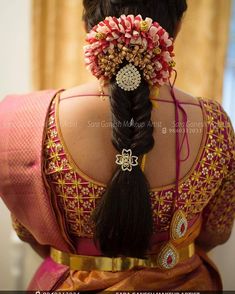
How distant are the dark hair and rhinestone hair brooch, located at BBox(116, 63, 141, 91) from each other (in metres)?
0.01

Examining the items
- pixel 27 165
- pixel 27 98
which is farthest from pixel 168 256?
pixel 27 98

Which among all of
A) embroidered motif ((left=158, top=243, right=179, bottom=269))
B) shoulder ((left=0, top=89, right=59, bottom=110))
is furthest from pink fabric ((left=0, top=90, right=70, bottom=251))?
embroidered motif ((left=158, top=243, right=179, bottom=269))

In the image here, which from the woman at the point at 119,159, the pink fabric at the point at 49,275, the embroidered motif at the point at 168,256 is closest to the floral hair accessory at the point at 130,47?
the woman at the point at 119,159

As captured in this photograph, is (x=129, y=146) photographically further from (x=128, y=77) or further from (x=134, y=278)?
(x=134, y=278)

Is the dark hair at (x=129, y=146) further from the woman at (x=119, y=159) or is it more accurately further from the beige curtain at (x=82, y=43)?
the beige curtain at (x=82, y=43)

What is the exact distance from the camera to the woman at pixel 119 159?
0.66 metres

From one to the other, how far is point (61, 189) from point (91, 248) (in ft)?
0.55

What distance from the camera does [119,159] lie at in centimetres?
67

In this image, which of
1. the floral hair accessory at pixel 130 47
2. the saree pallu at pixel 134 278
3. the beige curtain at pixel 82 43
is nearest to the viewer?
the floral hair accessory at pixel 130 47

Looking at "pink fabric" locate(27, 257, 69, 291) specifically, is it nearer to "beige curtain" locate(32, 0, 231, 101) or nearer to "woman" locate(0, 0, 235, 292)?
"woman" locate(0, 0, 235, 292)

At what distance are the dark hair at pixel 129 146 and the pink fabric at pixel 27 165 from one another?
0.12m

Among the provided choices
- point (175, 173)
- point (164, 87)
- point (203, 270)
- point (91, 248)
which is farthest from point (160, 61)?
point (203, 270)

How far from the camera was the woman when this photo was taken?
2.18 ft

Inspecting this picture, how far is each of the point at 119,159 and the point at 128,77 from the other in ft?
0.55
